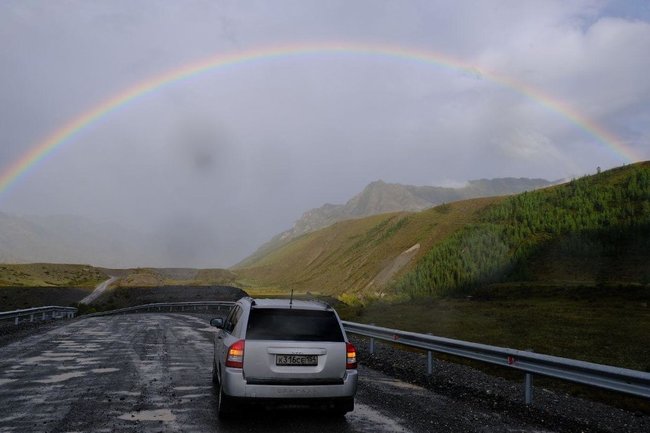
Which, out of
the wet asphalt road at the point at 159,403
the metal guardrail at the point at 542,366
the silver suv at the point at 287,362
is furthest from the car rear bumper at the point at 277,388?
the metal guardrail at the point at 542,366

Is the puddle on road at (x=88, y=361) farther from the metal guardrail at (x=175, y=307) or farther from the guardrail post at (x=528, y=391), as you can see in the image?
the metal guardrail at (x=175, y=307)

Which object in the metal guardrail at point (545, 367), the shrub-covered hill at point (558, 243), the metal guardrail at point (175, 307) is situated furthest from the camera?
the shrub-covered hill at point (558, 243)

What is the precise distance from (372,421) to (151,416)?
3.13m

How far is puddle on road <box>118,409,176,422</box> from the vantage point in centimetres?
661

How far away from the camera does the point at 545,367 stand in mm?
8359

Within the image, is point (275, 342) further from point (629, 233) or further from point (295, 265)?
point (295, 265)

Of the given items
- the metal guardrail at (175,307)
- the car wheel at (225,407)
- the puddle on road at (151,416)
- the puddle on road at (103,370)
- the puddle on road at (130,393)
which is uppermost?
the car wheel at (225,407)

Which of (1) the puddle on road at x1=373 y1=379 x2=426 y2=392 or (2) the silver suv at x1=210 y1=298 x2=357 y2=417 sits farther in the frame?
(1) the puddle on road at x1=373 y1=379 x2=426 y2=392

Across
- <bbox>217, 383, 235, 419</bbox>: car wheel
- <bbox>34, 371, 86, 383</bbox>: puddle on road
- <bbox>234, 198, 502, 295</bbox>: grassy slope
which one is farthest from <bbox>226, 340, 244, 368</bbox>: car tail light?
<bbox>234, 198, 502, 295</bbox>: grassy slope

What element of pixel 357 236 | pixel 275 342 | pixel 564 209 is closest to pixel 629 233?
pixel 564 209

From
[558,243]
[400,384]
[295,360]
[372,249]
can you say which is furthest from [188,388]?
[372,249]

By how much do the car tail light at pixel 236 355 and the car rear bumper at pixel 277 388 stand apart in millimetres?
75

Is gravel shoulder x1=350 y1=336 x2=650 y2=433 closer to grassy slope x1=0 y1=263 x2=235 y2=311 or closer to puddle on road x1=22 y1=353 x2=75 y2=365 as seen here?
puddle on road x1=22 y1=353 x2=75 y2=365

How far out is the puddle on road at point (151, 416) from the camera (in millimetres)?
6609
